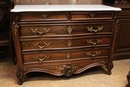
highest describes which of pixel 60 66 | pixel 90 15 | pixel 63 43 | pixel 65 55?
pixel 90 15

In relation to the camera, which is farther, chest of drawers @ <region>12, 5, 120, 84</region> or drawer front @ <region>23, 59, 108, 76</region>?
drawer front @ <region>23, 59, 108, 76</region>

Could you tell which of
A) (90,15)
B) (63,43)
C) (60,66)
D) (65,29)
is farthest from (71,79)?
(90,15)

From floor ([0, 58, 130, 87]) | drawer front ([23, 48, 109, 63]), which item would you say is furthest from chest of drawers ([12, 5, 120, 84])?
floor ([0, 58, 130, 87])

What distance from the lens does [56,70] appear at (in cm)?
188

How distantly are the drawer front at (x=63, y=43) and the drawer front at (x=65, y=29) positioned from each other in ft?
0.23

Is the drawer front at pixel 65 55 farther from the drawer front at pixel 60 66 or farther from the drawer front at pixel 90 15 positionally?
the drawer front at pixel 90 15

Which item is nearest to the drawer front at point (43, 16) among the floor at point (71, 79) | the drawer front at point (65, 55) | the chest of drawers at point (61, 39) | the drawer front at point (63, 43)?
the chest of drawers at point (61, 39)

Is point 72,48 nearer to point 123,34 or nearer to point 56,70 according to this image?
point 56,70

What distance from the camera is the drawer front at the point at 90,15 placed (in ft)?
5.71

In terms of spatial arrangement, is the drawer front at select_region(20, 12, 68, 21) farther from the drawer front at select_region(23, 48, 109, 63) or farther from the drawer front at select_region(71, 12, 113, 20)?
the drawer front at select_region(23, 48, 109, 63)

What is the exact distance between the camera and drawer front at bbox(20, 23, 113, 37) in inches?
65.9

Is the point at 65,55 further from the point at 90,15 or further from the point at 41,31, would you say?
the point at 90,15

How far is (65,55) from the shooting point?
1852mm

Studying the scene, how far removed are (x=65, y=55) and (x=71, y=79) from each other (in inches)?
15.9
